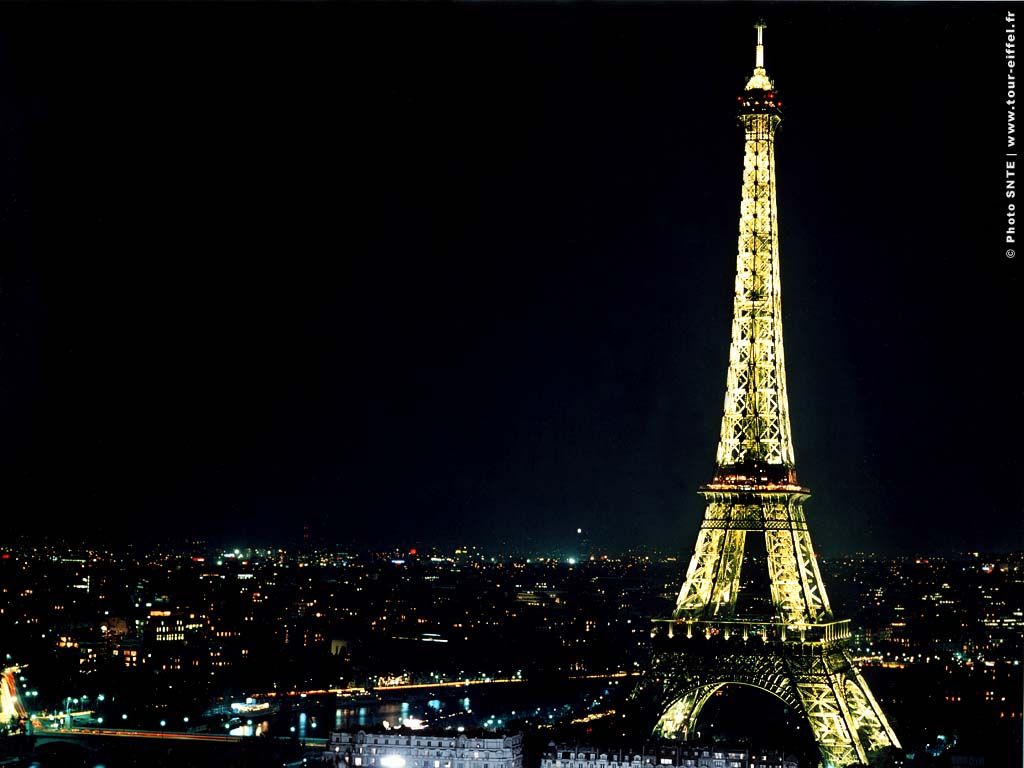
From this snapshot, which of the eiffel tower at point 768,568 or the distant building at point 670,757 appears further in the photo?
the eiffel tower at point 768,568

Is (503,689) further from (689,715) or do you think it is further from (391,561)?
(391,561)

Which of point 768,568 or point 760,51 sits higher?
point 760,51

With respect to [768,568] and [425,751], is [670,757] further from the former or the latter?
[425,751]

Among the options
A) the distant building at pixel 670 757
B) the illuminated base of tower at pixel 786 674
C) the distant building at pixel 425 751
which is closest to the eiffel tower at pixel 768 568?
the illuminated base of tower at pixel 786 674

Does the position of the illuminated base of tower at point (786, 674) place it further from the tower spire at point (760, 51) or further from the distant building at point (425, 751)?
the tower spire at point (760, 51)

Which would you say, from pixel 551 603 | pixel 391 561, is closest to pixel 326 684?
pixel 551 603

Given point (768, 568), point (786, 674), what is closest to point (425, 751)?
point (786, 674)

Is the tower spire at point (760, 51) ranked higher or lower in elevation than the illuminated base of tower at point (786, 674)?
higher

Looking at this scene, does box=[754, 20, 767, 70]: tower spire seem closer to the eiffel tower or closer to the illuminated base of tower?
the eiffel tower
